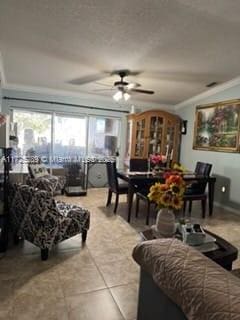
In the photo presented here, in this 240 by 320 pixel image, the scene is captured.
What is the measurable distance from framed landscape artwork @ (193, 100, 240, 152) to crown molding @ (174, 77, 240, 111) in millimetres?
240

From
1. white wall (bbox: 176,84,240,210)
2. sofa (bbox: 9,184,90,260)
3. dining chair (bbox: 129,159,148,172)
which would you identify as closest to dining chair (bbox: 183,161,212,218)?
white wall (bbox: 176,84,240,210)

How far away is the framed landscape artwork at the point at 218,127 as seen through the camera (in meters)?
4.59

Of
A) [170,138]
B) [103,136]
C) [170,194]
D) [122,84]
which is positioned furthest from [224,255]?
[103,136]

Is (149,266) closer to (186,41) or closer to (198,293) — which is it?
(198,293)

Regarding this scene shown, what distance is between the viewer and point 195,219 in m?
4.07

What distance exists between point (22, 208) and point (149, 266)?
5.54 feet

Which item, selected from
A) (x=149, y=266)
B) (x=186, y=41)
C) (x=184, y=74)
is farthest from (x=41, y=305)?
(x=184, y=74)

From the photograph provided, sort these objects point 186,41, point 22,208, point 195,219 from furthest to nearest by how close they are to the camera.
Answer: point 195,219
point 186,41
point 22,208

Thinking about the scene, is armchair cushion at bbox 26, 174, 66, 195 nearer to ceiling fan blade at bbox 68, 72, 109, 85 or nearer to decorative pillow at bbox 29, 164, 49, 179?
decorative pillow at bbox 29, 164, 49, 179

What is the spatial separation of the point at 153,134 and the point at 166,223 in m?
4.14

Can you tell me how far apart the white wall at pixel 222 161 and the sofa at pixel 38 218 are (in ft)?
11.1

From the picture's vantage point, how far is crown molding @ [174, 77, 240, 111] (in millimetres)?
4566

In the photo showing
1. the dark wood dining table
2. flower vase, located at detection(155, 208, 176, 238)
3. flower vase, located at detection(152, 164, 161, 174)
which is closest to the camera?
flower vase, located at detection(155, 208, 176, 238)

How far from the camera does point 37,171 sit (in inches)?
185
